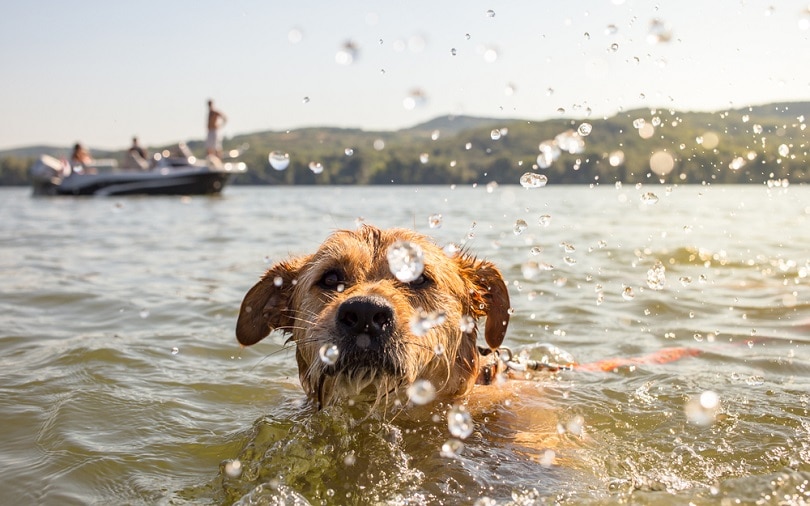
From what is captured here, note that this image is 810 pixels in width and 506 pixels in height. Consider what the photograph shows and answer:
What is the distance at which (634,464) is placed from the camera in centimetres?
414

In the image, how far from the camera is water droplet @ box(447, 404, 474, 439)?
4.60 metres

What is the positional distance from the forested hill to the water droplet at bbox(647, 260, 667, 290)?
4.56ft

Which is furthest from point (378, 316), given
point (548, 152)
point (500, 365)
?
point (548, 152)

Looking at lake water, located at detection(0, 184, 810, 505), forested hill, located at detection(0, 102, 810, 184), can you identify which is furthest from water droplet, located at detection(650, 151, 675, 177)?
lake water, located at detection(0, 184, 810, 505)

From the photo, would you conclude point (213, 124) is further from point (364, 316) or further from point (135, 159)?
point (364, 316)

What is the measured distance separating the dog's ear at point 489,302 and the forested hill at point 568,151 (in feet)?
2.94

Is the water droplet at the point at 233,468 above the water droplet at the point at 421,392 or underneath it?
underneath

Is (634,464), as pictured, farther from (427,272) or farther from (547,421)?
(427,272)


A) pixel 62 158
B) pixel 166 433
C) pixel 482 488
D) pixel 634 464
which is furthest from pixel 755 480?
pixel 62 158

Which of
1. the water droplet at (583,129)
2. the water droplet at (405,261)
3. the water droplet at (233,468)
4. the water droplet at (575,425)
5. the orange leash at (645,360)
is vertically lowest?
the water droplet at (233,468)

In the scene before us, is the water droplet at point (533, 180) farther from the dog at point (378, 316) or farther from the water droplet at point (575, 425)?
the water droplet at point (575, 425)

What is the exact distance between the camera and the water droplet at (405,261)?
4766 millimetres

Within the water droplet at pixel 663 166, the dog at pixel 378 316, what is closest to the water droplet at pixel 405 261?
the dog at pixel 378 316

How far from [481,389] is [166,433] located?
2.19m
